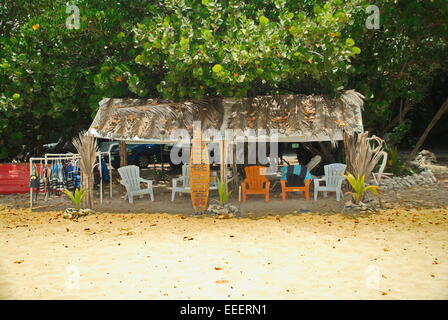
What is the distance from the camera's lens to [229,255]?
7.05 meters

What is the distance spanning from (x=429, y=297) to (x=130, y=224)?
19.8 feet

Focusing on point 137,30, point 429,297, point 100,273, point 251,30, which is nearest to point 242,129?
point 251,30

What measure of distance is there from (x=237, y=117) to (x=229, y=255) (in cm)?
581

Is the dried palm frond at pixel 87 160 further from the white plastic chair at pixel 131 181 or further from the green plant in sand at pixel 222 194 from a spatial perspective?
the green plant in sand at pixel 222 194

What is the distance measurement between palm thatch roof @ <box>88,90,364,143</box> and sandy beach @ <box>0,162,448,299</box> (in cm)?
210

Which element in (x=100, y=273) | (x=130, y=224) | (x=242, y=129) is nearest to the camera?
(x=100, y=273)

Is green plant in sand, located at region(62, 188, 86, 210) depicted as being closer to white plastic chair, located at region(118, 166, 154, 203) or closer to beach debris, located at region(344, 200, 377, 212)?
white plastic chair, located at region(118, 166, 154, 203)

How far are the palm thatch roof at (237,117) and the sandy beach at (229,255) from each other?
210 cm

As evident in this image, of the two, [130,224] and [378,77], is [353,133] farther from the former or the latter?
[130,224]

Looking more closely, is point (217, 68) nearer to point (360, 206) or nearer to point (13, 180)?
point (360, 206)

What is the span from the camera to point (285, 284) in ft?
18.6

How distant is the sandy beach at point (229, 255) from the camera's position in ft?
18.1

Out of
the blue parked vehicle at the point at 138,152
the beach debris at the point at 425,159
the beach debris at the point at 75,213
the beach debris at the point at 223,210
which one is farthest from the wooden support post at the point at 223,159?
the beach debris at the point at 425,159

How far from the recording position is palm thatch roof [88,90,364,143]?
11703 mm
